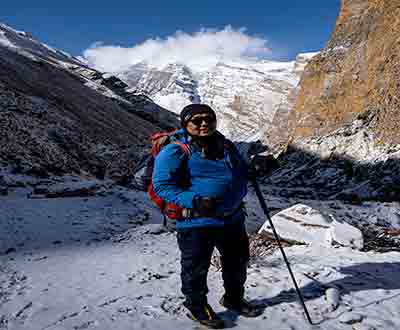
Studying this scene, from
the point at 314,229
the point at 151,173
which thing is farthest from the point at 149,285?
the point at 314,229

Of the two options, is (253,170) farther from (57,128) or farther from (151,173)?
(57,128)

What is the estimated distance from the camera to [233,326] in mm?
3648

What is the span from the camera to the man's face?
3445 millimetres

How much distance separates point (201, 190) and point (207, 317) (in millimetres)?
1255

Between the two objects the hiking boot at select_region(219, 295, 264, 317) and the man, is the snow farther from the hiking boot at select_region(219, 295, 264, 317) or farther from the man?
the man

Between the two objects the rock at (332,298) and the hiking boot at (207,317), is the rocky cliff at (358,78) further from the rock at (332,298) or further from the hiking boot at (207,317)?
the hiking boot at (207,317)

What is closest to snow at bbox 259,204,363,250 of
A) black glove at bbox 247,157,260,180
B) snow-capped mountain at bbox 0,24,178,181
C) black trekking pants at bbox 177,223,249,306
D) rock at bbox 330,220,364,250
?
rock at bbox 330,220,364,250

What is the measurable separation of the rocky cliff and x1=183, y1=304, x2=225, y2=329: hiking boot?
19314mm

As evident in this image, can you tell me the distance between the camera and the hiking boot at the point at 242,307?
3846mm

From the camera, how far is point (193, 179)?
3.47 metres

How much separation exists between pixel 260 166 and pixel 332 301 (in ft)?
5.72

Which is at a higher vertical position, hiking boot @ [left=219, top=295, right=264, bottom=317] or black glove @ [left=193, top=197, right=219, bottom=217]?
black glove @ [left=193, top=197, right=219, bottom=217]

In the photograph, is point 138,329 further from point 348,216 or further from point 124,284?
point 348,216

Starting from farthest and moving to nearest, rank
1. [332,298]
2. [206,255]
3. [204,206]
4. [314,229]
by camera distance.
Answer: [314,229] → [332,298] → [206,255] → [204,206]
